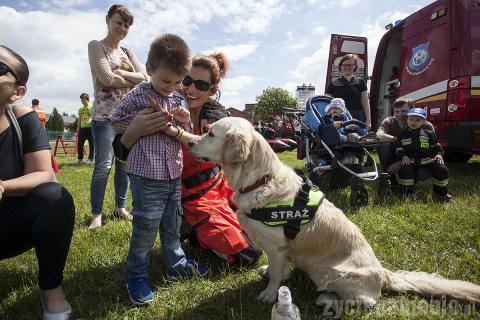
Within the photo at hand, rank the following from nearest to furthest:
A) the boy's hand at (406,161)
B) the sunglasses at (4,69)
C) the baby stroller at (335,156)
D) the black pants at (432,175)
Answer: the sunglasses at (4,69) < the baby stroller at (335,156) < the black pants at (432,175) < the boy's hand at (406,161)

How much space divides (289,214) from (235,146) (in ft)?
2.17

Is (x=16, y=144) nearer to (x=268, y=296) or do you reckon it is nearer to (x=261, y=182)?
(x=261, y=182)

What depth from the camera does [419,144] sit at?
5234mm

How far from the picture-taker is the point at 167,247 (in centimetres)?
279

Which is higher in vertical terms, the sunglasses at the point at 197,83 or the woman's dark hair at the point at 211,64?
the woman's dark hair at the point at 211,64

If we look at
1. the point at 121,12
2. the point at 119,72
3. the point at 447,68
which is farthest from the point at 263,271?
the point at 447,68

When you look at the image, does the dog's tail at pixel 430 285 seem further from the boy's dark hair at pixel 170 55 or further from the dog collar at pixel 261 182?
the boy's dark hair at pixel 170 55

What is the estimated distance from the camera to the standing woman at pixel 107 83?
3764 mm

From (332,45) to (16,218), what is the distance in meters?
10.4

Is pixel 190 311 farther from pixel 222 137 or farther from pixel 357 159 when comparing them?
pixel 357 159

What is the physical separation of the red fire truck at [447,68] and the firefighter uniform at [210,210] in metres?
4.86

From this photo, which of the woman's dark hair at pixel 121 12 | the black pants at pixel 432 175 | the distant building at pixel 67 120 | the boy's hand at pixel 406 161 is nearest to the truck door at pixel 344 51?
the boy's hand at pixel 406 161

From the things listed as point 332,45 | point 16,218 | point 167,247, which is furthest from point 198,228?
point 332,45

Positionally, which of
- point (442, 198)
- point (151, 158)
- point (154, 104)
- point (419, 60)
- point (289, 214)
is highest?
point (419, 60)
